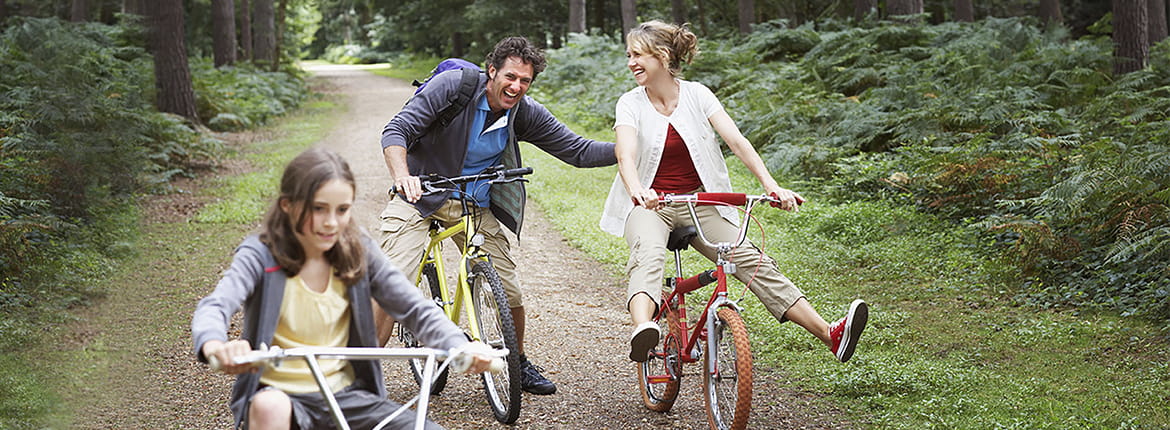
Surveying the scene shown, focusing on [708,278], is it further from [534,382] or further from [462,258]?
[534,382]

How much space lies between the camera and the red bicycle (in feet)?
14.1

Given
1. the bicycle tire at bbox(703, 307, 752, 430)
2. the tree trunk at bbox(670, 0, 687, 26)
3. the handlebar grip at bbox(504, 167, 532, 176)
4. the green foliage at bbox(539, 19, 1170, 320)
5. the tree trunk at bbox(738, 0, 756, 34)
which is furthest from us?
the tree trunk at bbox(670, 0, 687, 26)

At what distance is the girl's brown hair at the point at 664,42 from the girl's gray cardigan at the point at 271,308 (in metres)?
2.25

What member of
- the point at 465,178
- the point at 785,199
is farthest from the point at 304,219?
the point at 785,199

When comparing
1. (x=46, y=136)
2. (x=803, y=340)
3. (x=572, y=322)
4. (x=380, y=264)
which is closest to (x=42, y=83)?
(x=46, y=136)

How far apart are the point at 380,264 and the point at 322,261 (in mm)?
186

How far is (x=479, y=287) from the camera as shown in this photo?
5.13m

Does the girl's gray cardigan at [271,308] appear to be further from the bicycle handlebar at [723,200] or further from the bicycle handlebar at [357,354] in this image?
the bicycle handlebar at [723,200]

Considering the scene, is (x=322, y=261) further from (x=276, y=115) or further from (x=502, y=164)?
(x=276, y=115)

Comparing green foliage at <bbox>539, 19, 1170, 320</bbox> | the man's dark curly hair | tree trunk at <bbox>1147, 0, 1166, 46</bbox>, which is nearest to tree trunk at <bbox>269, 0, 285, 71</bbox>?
green foliage at <bbox>539, 19, 1170, 320</bbox>

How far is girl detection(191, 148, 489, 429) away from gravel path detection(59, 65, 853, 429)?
2284 mm

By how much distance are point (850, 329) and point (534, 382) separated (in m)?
1.96

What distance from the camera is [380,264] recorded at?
9.91 ft

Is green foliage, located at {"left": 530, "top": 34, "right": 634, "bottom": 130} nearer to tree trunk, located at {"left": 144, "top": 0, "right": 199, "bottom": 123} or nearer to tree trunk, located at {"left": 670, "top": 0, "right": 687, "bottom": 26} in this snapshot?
tree trunk, located at {"left": 670, "top": 0, "right": 687, "bottom": 26}
